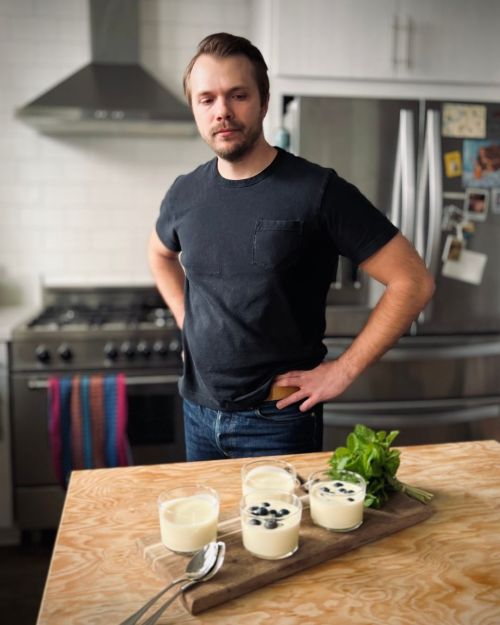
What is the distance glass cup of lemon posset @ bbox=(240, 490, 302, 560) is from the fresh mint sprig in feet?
0.56

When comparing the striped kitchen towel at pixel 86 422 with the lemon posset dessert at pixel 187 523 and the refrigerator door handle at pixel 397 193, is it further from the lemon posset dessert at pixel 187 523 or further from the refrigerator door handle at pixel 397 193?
the lemon posset dessert at pixel 187 523

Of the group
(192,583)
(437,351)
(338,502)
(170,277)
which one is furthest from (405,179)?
(192,583)

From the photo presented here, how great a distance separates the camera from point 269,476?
1.15 metres

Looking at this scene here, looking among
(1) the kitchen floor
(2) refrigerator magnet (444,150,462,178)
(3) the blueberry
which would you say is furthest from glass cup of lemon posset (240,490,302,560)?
(2) refrigerator magnet (444,150,462,178)

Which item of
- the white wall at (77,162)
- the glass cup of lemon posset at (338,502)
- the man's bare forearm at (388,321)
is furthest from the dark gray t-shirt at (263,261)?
the white wall at (77,162)

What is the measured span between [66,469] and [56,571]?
5.74ft

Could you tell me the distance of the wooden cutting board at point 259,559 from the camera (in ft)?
2.89

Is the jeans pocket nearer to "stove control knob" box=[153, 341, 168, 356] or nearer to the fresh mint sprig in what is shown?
the fresh mint sprig

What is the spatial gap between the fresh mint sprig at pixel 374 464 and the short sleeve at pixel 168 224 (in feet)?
2.82

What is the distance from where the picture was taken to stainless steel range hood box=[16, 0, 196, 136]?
9.10 feet

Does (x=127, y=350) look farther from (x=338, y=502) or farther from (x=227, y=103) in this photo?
(x=338, y=502)

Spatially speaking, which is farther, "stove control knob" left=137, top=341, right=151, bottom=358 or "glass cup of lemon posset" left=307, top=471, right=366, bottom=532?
"stove control knob" left=137, top=341, right=151, bottom=358

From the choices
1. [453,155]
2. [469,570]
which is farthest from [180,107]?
[469,570]

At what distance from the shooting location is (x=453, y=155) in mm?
2627
